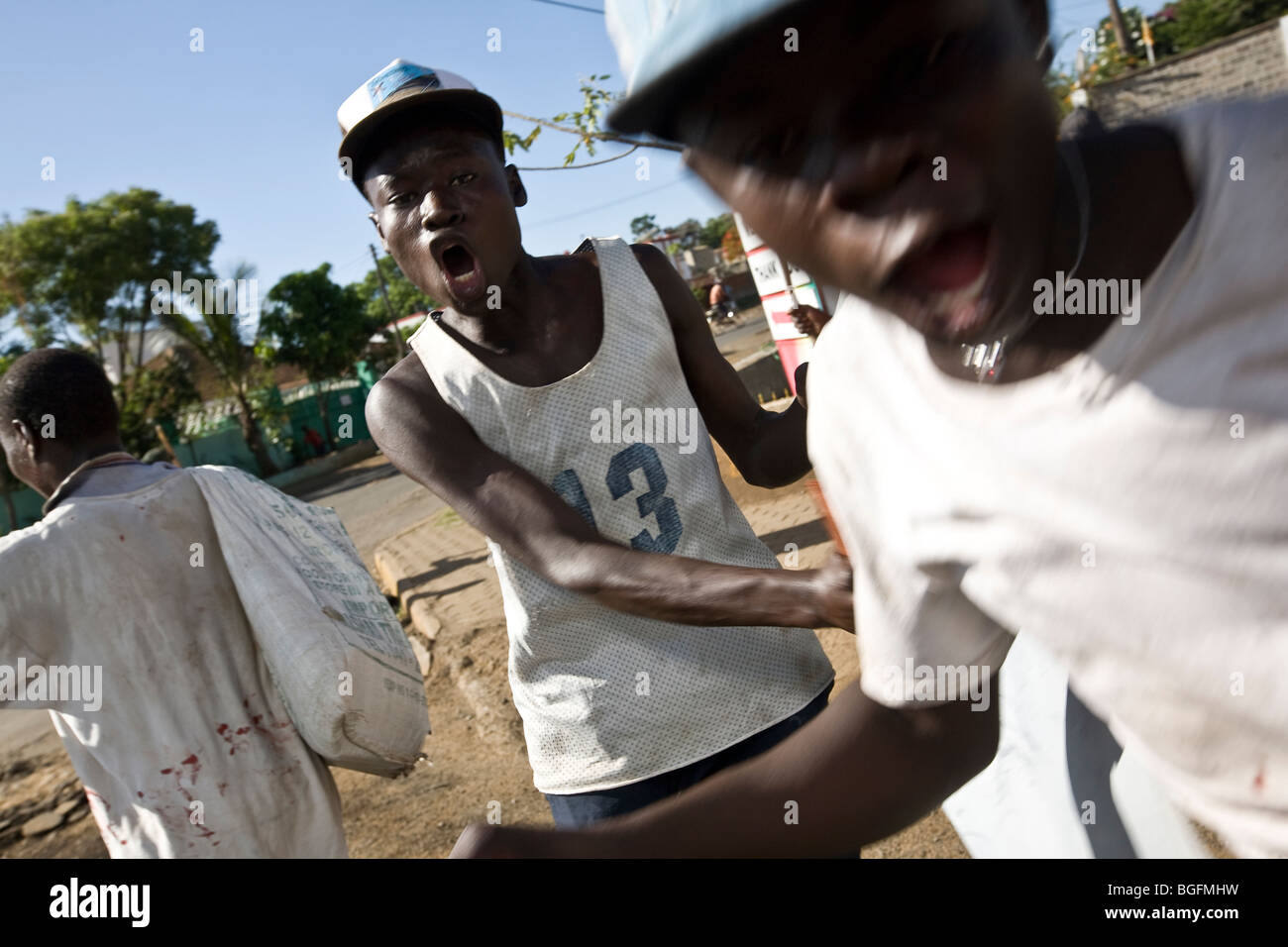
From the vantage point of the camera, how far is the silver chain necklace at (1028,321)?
30.7 inches

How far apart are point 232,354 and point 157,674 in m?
23.7

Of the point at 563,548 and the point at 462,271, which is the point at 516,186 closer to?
the point at 462,271

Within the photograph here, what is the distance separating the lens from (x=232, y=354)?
24.4 metres

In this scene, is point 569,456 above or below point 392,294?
below

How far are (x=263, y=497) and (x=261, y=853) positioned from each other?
927mm

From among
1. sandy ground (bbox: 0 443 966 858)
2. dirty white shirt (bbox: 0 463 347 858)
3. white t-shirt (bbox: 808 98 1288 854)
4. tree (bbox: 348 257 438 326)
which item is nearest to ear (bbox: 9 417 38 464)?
dirty white shirt (bbox: 0 463 347 858)

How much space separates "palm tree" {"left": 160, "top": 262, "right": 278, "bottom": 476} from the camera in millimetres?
23469

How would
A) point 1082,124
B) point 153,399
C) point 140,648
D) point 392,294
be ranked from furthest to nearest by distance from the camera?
point 392,294, point 153,399, point 140,648, point 1082,124

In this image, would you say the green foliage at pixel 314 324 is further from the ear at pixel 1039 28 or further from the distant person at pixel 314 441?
the ear at pixel 1039 28

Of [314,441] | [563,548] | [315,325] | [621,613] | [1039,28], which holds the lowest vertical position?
[621,613]

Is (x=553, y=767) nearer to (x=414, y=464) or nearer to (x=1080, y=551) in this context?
(x=414, y=464)

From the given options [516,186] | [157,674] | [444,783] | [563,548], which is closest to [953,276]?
[563,548]

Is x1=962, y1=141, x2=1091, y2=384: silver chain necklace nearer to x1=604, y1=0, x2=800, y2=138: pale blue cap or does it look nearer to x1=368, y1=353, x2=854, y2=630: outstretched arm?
x1=604, y1=0, x2=800, y2=138: pale blue cap

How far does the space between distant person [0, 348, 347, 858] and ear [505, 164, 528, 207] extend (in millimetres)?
1305
